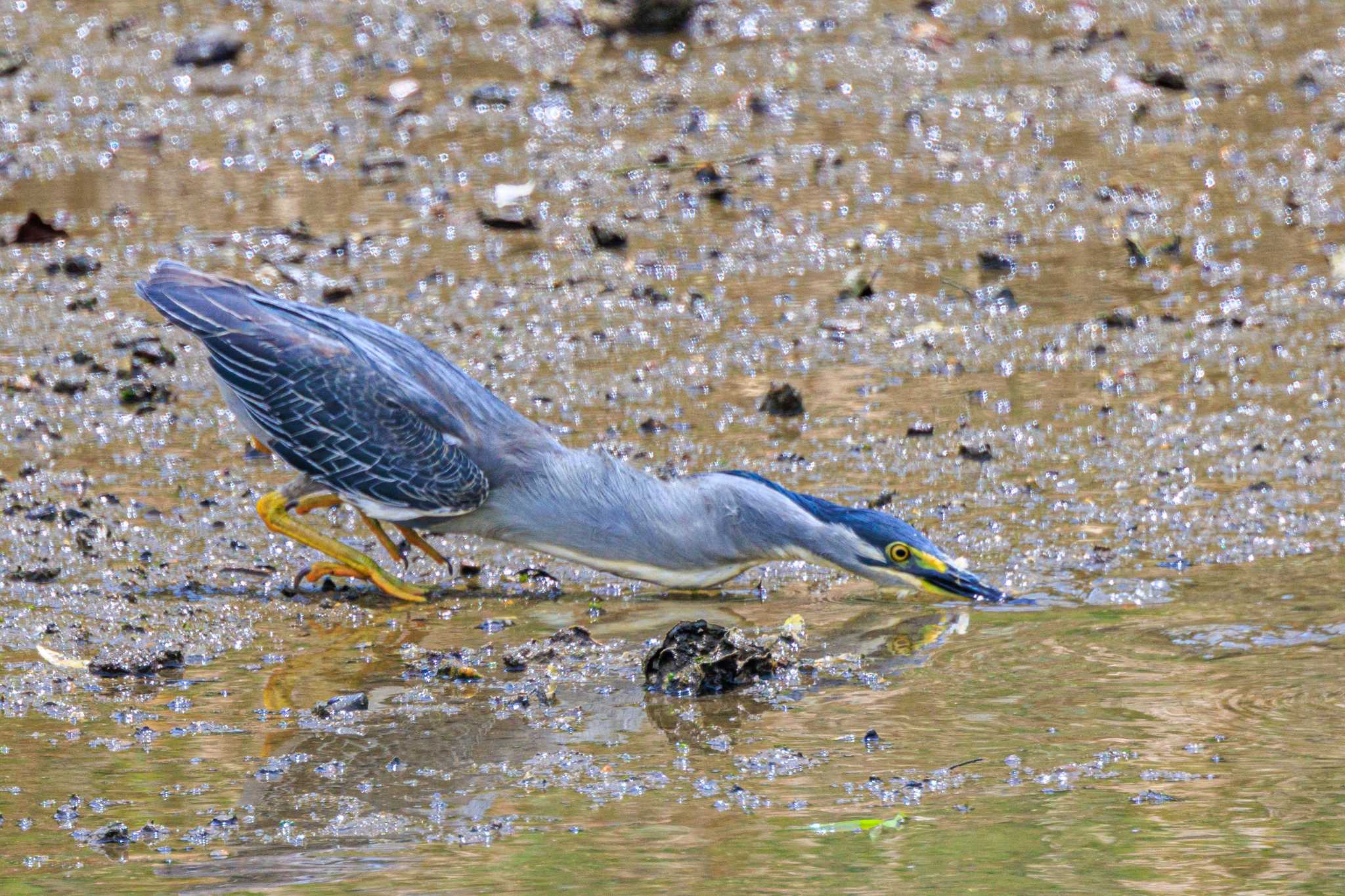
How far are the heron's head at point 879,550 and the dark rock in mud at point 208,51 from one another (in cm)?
670

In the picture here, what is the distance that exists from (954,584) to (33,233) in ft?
17.3

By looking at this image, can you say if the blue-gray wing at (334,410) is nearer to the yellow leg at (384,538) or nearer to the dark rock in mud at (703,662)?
the yellow leg at (384,538)

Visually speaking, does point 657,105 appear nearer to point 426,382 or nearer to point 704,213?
point 704,213

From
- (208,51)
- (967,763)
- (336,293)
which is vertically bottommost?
(967,763)

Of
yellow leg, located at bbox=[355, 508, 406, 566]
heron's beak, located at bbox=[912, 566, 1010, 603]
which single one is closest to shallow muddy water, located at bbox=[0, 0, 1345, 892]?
heron's beak, located at bbox=[912, 566, 1010, 603]

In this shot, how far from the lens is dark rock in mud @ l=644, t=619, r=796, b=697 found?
15.8 feet

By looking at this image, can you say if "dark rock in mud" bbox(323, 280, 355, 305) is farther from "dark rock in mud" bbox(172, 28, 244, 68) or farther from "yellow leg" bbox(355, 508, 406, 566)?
"dark rock in mud" bbox(172, 28, 244, 68)

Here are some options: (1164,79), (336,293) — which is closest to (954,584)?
(336,293)

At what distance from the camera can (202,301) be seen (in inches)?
238

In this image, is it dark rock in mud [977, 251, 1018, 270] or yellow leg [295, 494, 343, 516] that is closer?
yellow leg [295, 494, 343, 516]

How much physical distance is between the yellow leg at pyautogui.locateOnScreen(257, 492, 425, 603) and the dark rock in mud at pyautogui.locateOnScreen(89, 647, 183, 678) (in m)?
0.75

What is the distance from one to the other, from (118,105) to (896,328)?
16.8ft

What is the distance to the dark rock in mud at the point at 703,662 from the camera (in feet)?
15.8

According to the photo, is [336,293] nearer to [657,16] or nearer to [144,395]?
[144,395]
